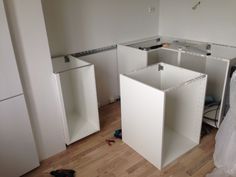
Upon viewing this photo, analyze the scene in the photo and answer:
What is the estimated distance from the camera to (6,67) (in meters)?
1.61

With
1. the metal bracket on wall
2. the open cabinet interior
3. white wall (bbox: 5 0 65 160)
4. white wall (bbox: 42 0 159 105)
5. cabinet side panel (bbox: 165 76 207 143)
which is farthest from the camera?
the metal bracket on wall

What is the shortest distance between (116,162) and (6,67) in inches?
50.1

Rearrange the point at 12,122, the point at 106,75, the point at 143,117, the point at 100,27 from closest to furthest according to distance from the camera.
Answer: the point at 12,122 < the point at 143,117 < the point at 100,27 < the point at 106,75

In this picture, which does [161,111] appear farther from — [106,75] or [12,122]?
[106,75]

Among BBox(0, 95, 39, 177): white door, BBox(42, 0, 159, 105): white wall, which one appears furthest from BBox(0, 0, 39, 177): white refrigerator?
BBox(42, 0, 159, 105): white wall

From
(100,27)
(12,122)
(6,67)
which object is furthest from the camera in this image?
(100,27)

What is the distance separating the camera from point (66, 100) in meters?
2.70

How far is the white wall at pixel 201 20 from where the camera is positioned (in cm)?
254

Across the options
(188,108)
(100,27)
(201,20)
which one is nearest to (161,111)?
→ (188,108)

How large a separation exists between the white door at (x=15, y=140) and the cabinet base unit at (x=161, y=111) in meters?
0.90

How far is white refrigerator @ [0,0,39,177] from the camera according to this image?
159cm

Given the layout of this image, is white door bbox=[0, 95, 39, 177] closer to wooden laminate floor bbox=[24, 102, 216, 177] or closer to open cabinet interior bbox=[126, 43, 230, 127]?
wooden laminate floor bbox=[24, 102, 216, 177]

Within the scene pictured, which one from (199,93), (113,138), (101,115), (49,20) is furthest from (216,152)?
(49,20)

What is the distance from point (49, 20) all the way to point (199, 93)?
169 centimetres
